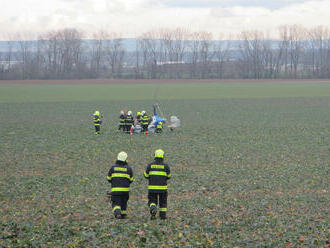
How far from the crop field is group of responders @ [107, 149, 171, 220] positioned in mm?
404

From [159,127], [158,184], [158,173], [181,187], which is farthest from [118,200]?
[159,127]

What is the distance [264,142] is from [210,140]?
11.3ft

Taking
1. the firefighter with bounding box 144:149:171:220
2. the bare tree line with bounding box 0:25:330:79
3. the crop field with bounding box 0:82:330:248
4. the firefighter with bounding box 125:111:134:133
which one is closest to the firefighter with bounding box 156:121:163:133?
the crop field with bounding box 0:82:330:248

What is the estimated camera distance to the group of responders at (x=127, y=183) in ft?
40.9

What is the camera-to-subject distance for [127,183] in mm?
12555

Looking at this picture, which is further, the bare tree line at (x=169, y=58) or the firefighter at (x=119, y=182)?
Result: the bare tree line at (x=169, y=58)

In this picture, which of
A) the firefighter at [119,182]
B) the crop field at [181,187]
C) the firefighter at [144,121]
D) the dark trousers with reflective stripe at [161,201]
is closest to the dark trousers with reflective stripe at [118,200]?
the firefighter at [119,182]

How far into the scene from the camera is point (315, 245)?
10977mm

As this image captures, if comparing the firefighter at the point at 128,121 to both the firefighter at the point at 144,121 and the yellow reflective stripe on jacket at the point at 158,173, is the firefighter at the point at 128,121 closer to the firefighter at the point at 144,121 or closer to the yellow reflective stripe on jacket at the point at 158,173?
the firefighter at the point at 144,121

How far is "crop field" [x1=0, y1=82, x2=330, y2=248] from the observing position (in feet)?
37.9

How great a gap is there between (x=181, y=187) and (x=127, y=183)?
17.7ft

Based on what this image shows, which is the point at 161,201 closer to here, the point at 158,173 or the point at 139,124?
the point at 158,173

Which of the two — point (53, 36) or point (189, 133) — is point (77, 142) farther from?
point (53, 36)

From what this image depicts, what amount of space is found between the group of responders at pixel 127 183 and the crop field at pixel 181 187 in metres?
0.40
